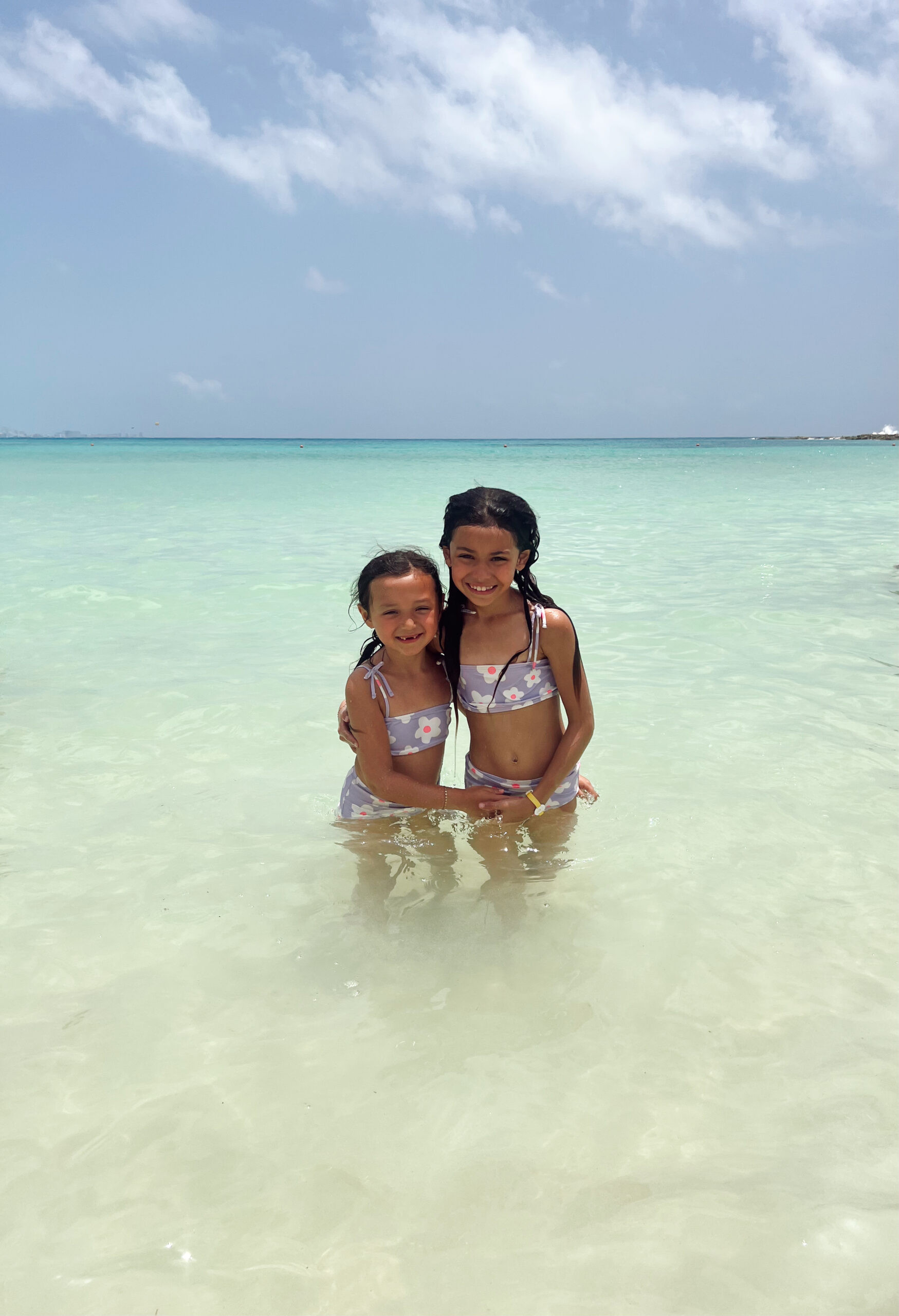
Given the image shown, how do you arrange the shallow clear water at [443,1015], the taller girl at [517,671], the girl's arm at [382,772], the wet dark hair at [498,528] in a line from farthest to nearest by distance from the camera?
the girl's arm at [382,772] < the taller girl at [517,671] < the wet dark hair at [498,528] < the shallow clear water at [443,1015]

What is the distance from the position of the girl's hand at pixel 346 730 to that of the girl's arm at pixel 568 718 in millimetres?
475

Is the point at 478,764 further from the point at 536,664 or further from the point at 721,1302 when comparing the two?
the point at 721,1302

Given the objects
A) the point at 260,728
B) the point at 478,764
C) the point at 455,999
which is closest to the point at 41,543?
the point at 260,728

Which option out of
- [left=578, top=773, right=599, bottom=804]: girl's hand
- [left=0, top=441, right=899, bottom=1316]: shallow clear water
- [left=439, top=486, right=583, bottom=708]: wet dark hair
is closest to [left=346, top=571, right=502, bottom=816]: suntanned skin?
[left=439, top=486, right=583, bottom=708]: wet dark hair

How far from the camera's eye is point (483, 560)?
2.76 meters

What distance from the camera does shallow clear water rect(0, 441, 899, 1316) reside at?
1.73m

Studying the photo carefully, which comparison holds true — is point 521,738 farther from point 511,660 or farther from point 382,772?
point 382,772

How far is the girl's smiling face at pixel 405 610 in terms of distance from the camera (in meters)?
2.76

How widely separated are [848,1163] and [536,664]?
1614 millimetres

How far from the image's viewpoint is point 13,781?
3.94 meters

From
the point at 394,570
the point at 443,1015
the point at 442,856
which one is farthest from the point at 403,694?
the point at 443,1015

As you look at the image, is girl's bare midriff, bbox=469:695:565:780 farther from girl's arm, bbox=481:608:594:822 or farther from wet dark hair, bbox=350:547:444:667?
wet dark hair, bbox=350:547:444:667

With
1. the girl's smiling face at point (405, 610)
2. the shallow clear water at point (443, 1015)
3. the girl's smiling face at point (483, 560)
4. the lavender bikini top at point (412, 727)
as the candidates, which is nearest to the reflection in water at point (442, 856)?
the shallow clear water at point (443, 1015)

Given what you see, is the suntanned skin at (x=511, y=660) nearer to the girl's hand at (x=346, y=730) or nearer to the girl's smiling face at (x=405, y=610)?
the girl's smiling face at (x=405, y=610)
